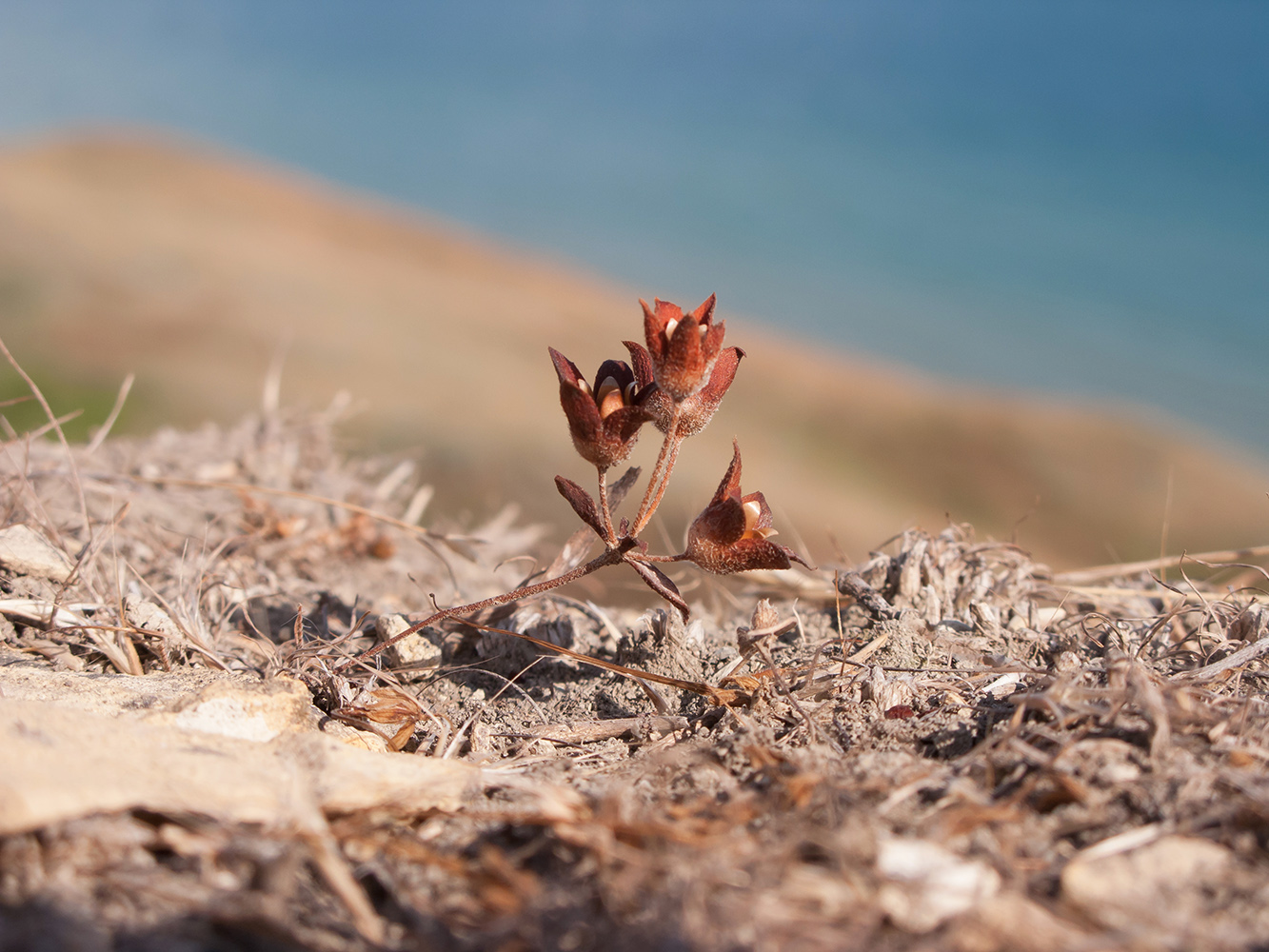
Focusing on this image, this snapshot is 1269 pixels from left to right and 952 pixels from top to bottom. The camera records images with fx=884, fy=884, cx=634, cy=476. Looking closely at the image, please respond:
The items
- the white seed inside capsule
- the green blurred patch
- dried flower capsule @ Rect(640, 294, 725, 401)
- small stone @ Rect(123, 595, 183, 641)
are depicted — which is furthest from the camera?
the green blurred patch

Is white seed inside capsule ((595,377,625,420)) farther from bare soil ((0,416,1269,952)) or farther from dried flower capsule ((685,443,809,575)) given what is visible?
bare soil ((0,416,1269,952))

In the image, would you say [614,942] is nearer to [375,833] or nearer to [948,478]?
[375,833]

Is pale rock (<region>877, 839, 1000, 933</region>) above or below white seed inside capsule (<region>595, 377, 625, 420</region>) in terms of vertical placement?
below

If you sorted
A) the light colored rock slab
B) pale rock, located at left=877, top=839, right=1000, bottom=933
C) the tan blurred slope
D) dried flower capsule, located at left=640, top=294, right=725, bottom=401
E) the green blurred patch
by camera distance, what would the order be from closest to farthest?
pale rock, located at left=877, top=839, right=1000, bottom=933
the light colored rock slab
dried flower capsule, located at left=640, top=294, right=725, bottom=401
the green blurred patch
the tan blurred slope

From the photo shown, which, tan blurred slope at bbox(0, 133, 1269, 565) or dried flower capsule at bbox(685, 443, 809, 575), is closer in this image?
dried flower capsule at bbox(685, 443, 809, 575)

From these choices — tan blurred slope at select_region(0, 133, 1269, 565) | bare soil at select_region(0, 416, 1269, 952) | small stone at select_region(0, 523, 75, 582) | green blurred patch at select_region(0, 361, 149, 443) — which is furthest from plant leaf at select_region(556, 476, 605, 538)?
green blurred patch at select_region(0, 361, 149, 443)

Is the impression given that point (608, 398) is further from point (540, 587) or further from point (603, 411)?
point (540, 587)

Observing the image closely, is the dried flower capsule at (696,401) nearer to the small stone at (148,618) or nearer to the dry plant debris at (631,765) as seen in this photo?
the dry plant debris at (631,765)
